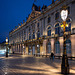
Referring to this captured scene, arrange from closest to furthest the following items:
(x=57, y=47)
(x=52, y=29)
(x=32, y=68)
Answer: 1. (x=32, y=68)
2. (x=57, y=47)
3. (x=52, y=29)

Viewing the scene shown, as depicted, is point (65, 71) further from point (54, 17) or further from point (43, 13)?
point (43, 13)

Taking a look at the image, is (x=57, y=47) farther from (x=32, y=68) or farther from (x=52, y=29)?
(x=32, y=68)

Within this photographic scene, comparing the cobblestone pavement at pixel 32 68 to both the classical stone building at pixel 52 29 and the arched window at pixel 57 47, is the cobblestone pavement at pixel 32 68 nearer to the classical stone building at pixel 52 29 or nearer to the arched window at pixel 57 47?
the classical stone building at pixel 52 29

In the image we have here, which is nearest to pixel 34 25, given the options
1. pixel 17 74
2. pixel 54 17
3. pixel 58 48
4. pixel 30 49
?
pixel 30 49

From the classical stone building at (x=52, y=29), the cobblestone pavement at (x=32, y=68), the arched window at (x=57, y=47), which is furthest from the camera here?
the arched window at (x=57, y=47)

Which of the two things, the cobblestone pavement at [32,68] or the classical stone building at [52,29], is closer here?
the cobblestone pavement at [32,68]

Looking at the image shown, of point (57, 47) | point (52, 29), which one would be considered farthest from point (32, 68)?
point (52, 29)

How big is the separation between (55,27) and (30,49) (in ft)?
62.5

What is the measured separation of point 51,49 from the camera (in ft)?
103

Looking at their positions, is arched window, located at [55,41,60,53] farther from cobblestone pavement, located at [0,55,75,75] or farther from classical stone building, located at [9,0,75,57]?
cobblestone pavement, located at [0,55,75,75]

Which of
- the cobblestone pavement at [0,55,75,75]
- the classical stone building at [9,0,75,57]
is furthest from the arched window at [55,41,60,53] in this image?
the cobblestone pavement at [0,55,75,75]

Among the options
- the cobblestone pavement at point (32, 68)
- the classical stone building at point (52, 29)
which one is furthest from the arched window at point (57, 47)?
the cobblestone pavement at point (32, 68)

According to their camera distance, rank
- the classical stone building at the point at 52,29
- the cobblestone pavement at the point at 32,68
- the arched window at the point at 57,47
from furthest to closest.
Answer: the arched window at the point at 57,47 < the classical stone building at the point at 52,29 < the cobblestone pavement at the point at 32,68

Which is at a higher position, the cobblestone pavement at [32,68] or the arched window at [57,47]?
the arched window at [57,47]
